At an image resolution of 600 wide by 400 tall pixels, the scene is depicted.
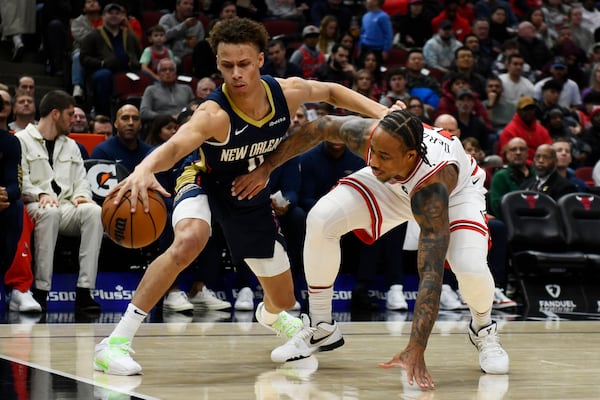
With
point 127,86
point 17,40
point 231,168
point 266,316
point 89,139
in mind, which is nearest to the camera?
point 231,168

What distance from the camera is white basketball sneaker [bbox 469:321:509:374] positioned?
16.6ft

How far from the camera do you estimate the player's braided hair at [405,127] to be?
4.57 meters

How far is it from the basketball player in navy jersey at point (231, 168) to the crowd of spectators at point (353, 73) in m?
2.86

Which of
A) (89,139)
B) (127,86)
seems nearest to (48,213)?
(89,139)

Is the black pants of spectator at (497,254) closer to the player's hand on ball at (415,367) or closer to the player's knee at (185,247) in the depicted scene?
the player's knee at (185,247)

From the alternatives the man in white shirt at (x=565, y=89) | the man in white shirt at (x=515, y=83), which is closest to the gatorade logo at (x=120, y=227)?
the man in white shirt at (x=515, y=83)

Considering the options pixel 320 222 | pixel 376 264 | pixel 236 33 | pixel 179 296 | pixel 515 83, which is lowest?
pixel 179 296

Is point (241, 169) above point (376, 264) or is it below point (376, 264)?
above

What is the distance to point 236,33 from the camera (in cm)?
504

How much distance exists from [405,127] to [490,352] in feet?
4.26

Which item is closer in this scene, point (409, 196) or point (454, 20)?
point (409, 196)

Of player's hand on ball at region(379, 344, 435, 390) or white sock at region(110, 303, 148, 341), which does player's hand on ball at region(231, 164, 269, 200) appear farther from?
player's hand on ball at region(379, 344, 435, 390)

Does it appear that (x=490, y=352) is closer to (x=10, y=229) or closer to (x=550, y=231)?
(x=10, y=229)

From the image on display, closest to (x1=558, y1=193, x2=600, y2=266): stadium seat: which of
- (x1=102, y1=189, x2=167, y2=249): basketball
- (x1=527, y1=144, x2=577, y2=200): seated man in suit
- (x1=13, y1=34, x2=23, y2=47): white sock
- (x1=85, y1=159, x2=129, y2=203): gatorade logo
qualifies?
(x1=527, y1=144, x2=577, y2=200): seated man in suit
